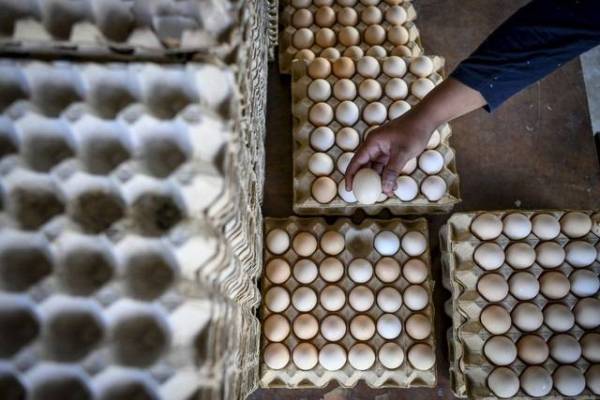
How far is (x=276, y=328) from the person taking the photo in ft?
4.44

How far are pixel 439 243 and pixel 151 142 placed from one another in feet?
3.86

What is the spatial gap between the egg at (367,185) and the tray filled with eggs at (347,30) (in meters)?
0.54

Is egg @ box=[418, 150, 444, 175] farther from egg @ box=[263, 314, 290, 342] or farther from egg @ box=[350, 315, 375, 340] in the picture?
egg @ box=[263, 314, 290, 342]

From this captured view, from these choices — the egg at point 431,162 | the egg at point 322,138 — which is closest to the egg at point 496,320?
the egg at point 431,162

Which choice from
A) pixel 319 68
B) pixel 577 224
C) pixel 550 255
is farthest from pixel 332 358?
Result: pixel 319 68

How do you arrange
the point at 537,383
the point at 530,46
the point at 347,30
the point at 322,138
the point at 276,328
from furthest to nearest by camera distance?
the point at 347,30, the point at 322,138, the point at 276,328, the point at 537,383, the point at 530,46

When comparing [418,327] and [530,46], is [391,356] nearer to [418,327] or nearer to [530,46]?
[418,327]

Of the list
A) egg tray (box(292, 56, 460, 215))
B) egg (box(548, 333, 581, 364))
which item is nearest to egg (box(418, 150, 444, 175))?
egg tray (box(292, 56, 460, 215))

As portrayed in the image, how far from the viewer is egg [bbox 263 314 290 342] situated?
1351mm

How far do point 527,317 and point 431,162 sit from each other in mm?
513

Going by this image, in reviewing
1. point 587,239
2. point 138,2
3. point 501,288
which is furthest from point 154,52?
point 587,239

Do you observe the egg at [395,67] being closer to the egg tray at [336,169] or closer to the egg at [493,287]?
the egg tray at [336,169]

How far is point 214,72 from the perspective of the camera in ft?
2.05

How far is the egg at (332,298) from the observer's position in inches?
53.7
